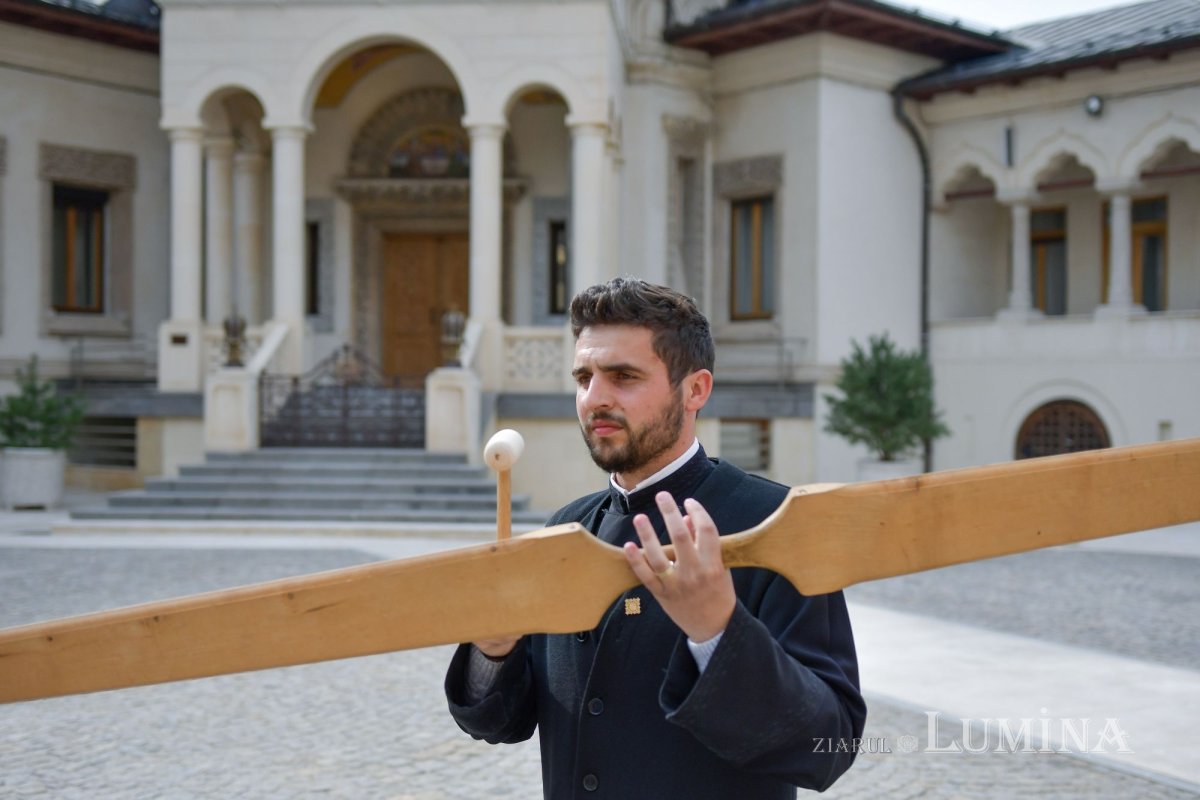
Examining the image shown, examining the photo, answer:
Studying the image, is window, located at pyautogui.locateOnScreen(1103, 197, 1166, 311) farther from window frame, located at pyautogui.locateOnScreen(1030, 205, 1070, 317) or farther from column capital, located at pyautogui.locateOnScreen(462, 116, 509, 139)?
column capital, located at pyautogui.locateOnScreen(462, 116, 509, 139)

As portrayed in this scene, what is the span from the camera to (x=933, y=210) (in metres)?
19.7

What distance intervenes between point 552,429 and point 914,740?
10584 millimetres

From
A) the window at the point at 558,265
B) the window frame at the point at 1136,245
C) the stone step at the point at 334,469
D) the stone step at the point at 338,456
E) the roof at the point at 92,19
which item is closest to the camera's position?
the stone step at the point at 334,469

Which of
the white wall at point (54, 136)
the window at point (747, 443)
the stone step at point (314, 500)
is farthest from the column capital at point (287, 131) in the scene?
the window at point (747, 443)

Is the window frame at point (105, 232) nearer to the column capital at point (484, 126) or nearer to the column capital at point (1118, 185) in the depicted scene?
the column capital at point (484, 126)

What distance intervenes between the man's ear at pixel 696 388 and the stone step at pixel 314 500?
39.3 ft

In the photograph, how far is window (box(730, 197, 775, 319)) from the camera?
19.4 metres

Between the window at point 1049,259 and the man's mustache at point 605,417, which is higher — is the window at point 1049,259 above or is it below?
above

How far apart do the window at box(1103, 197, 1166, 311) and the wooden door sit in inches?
402

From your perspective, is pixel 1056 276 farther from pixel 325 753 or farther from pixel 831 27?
pixel 325 753

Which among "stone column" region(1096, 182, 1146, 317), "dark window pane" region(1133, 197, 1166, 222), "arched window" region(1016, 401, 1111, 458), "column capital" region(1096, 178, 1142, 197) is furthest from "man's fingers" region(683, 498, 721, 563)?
"dark window pane" region(1133, 197, 1166, 222)

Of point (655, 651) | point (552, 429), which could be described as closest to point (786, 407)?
point (552, 429)

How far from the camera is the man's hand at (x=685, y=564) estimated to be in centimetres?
172

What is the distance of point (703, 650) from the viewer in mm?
1947
